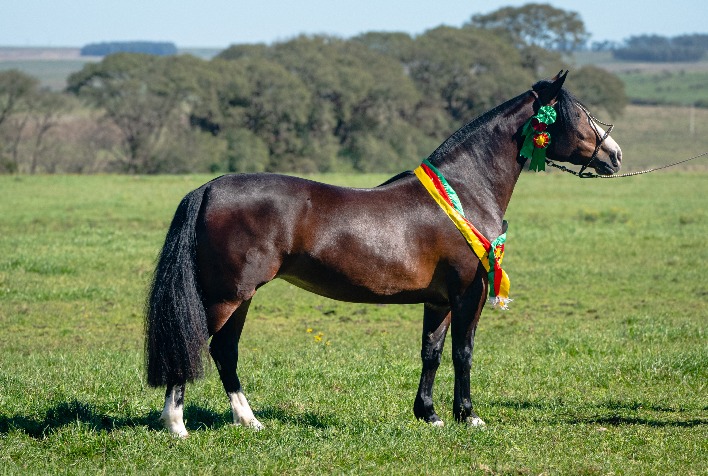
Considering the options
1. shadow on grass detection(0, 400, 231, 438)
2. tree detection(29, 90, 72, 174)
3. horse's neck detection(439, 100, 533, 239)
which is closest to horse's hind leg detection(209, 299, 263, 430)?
shadow on grass detection(0, 400, 231, 438)

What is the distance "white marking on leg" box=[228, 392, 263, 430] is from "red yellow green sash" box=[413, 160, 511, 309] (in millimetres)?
2029

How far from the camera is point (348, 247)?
22.1ft

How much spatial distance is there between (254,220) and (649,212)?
24.4 meters

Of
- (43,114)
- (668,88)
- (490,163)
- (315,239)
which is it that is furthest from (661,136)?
(315,239)

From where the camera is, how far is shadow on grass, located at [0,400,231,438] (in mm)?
6676

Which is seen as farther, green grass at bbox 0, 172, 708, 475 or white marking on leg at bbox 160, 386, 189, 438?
white marking on leg at bbox 160, 386, 189, 438

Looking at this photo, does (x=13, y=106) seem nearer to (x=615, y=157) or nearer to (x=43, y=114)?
(x=43, y=114)

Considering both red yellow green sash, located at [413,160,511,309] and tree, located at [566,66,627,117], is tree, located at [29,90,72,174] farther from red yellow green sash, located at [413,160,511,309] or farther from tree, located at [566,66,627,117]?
red yellow green sash, located at [413,160,511,309]

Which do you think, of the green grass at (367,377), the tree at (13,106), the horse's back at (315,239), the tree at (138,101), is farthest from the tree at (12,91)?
the horse's back at (315,239)

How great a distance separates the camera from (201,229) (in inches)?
259

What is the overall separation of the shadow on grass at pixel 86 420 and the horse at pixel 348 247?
0.33 metres

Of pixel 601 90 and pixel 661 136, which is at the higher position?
pixel 601 90

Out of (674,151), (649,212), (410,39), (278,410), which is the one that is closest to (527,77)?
(410,39)

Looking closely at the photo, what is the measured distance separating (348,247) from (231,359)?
1.23 metres
